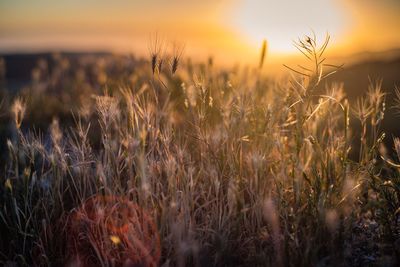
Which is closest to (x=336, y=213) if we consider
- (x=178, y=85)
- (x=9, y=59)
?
(x=178, y=85)

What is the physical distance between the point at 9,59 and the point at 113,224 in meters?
16.1

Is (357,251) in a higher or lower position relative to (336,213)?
lower

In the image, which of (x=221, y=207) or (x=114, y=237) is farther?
(x=221, y=207)

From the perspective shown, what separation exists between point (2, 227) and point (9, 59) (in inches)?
614

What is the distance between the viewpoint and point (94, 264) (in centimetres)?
212

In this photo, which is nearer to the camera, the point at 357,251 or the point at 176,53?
the point at 357,251

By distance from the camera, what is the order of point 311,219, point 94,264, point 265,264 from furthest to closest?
point 94,264 < point 311,219 < point 265,264

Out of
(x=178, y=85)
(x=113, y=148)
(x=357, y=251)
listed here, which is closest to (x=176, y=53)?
(x=113, y=148)

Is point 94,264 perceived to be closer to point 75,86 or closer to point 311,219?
point 311,219

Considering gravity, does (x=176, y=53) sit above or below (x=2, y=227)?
above

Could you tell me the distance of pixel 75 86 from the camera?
20.4 feet

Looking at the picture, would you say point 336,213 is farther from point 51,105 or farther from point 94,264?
point 51,105

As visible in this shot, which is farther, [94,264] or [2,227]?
[2,227]

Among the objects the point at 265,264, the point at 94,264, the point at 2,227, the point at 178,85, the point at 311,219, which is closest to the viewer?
the point at 265,264
